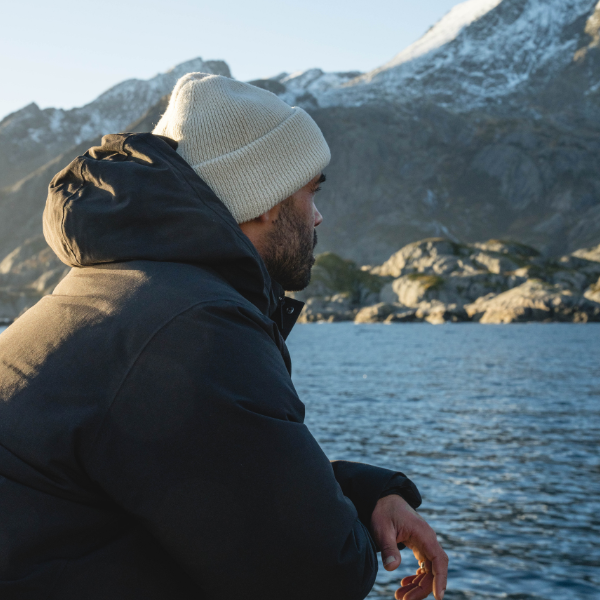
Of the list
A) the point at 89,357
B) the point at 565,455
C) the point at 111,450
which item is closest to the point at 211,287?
the point at 89,357

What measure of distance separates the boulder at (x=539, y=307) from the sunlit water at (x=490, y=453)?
8333cm

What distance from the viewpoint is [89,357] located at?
1.95 metres

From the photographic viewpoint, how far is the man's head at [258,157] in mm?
2635

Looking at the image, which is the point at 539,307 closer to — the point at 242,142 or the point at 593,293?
the point at 593,293

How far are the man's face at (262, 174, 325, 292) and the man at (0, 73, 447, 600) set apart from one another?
0.55 metres

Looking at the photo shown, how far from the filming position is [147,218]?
2.16 meters

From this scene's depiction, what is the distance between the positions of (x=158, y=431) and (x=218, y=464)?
18cm

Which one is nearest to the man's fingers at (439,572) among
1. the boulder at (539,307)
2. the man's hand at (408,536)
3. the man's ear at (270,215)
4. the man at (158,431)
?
the man's hand at (408,536)

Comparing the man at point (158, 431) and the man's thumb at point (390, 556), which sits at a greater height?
the man at point (158, 431)

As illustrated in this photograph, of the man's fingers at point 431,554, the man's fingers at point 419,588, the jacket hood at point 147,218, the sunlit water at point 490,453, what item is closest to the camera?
the jacket hood at point 147,218

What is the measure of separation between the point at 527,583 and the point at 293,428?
35.4ft

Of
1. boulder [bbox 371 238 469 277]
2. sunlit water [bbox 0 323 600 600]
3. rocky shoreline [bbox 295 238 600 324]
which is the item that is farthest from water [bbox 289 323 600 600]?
boulder [bbox 371 238 469 277]

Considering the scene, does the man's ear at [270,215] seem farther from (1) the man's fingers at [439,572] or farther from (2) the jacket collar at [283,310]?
(1) the man's fingers at [439,572]

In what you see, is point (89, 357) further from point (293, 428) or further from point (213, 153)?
point (213, 153)
